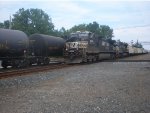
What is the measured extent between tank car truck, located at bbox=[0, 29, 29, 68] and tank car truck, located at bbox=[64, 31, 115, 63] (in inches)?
219

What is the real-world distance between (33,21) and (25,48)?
70.8 m

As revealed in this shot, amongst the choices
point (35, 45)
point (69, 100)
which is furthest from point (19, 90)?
point (35, 45)

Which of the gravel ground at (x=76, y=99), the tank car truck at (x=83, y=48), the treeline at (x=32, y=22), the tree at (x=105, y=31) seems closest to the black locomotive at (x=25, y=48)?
the tank car truck at (x=83, y=48)

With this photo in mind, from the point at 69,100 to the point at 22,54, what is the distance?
13494 millimetres

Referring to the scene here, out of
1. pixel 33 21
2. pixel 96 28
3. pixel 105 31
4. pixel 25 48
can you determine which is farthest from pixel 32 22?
pixel 25 48

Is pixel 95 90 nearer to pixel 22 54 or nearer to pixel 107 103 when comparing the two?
pixel 107 103

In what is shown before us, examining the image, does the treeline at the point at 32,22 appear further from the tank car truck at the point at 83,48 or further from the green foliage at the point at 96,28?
the tank car truck at the point at 83,48

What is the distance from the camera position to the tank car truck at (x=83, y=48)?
27141 mm

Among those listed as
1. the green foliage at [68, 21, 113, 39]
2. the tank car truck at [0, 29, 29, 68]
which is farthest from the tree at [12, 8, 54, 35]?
the tank car truck at [0, 29, 29, 68]

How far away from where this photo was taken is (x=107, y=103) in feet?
29.5

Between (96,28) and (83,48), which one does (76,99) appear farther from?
(96,28)

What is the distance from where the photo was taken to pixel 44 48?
24.9 meters

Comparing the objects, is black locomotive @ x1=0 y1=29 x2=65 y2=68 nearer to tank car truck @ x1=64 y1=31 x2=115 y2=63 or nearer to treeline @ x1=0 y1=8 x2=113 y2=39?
tank car truck @ x1=64 y1=31 x2=115 y2=63

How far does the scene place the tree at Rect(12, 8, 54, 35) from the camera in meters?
88.4
